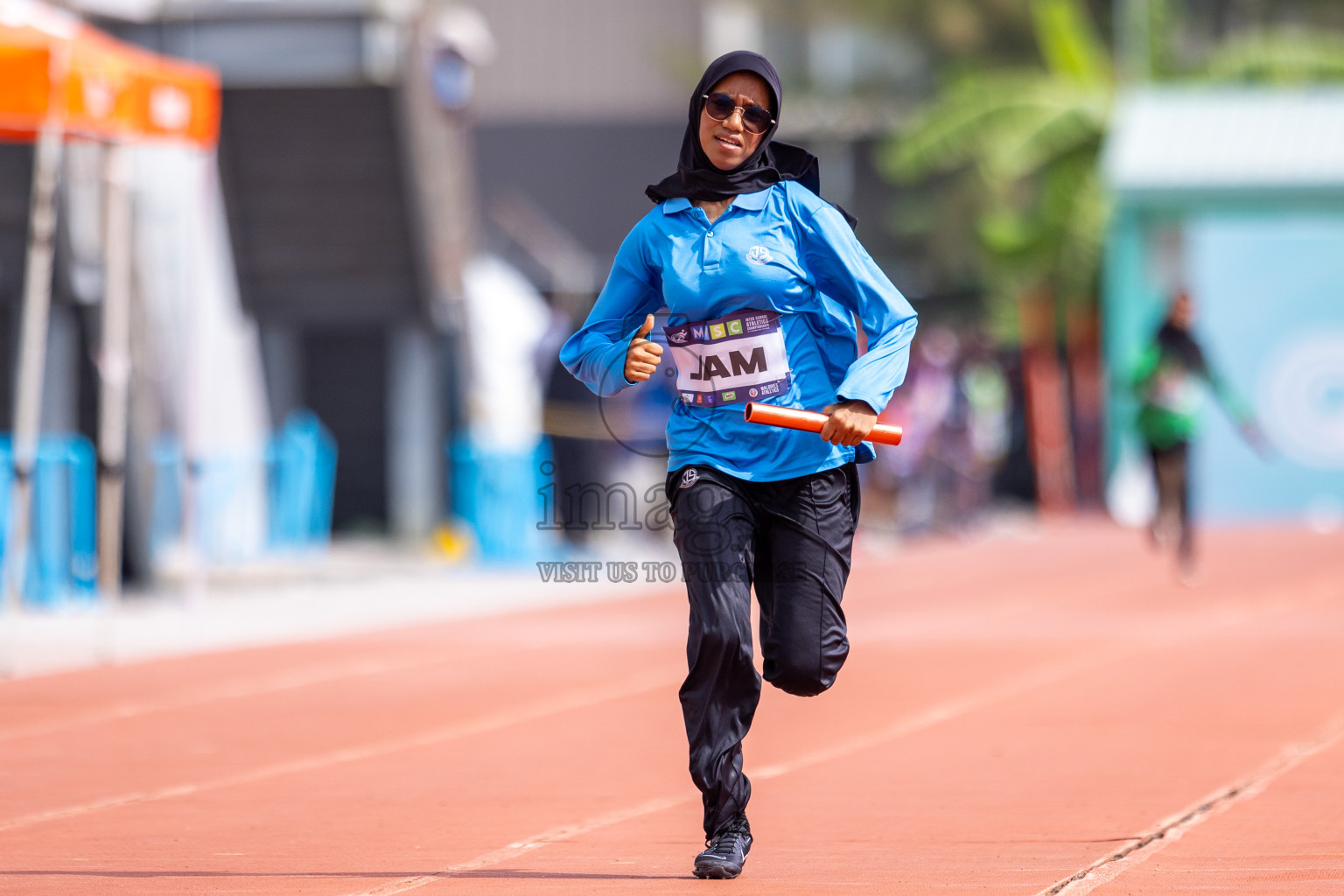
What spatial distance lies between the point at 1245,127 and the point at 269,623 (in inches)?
623

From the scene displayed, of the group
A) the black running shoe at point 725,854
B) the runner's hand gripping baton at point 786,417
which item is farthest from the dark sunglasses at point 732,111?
the black running shoe at point 725,854

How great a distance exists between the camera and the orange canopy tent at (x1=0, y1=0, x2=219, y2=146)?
37.5 feet

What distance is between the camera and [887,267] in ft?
128

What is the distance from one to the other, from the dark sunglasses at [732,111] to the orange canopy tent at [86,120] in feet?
20.2

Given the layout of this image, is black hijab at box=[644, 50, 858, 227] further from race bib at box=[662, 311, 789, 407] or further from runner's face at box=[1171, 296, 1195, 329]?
runner's face at box=[1171, 296, 1195, 329]

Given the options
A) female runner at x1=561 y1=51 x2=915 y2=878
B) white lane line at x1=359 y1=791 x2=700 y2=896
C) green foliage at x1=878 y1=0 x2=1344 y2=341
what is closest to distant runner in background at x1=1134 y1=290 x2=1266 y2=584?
white lane line at x1=359 y1=791 x2=700 y2=896

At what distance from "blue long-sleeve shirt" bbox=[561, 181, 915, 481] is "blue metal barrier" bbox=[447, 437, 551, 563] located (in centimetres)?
1249

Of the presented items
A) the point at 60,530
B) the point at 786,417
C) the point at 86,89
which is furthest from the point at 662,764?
the point at 60,530

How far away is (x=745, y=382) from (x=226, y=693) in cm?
579

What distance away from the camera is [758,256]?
20.1 feet

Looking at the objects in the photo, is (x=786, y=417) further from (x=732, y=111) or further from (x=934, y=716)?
(x=934, y=716)

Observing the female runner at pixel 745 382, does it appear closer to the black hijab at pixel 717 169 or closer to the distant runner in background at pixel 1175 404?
the black hijab at pixel 717 169

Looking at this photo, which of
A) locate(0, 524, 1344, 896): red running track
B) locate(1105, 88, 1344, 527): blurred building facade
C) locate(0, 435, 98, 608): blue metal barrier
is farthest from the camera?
locate(1105, 88, 1344, 527): blurred building facade

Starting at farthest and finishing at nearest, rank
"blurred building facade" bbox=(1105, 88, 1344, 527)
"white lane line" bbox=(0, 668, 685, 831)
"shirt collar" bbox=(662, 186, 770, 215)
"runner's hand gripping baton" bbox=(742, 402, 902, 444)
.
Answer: "blurred building facade" bbox=(1105, 88, 1344, 527) → "white lane line" bbox=(0, 668, 685, 831) → "shirt collar" bbox=(662, 186, 770, 215) → "runner's hand gripping baton" bbox=(742, 402, 902, 444)
